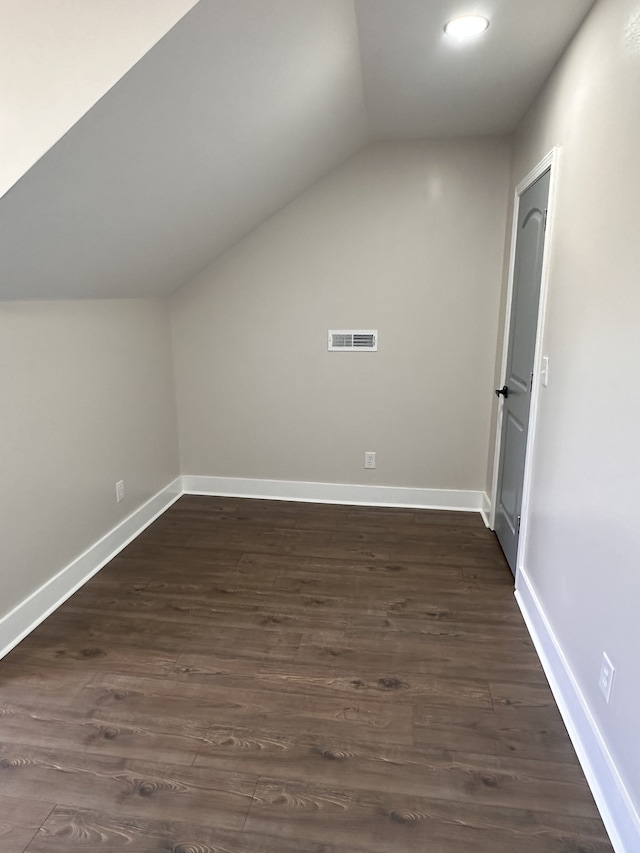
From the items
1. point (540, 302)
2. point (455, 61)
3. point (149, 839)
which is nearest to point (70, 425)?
point (149, 839)

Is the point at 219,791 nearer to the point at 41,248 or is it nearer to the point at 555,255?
the point at 41,248

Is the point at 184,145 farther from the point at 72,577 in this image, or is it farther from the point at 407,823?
the point at 407,823

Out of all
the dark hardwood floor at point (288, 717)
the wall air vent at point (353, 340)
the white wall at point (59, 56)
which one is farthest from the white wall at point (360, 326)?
the white wall at point (59, 56)

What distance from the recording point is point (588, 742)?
5.57 feet

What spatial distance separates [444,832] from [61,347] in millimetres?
2481

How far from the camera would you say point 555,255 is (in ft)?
7.42

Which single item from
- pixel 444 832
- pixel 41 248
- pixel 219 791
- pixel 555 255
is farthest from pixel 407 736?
pixel 41 248

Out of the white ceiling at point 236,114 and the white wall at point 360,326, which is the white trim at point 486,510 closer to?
the white wall at point 360,326

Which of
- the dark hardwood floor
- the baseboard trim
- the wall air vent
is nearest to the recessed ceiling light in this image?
the wall air vent

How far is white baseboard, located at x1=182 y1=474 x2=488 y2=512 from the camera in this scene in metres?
3.76

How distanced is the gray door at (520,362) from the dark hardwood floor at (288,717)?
322mm

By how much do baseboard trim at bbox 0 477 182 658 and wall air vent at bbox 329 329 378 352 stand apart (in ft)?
5.23

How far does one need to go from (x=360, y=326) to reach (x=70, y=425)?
1902 mm

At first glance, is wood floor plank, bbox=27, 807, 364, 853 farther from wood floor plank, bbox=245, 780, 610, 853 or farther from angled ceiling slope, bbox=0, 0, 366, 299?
angled ceiling slope, bbox=0, 0, 366, 299
